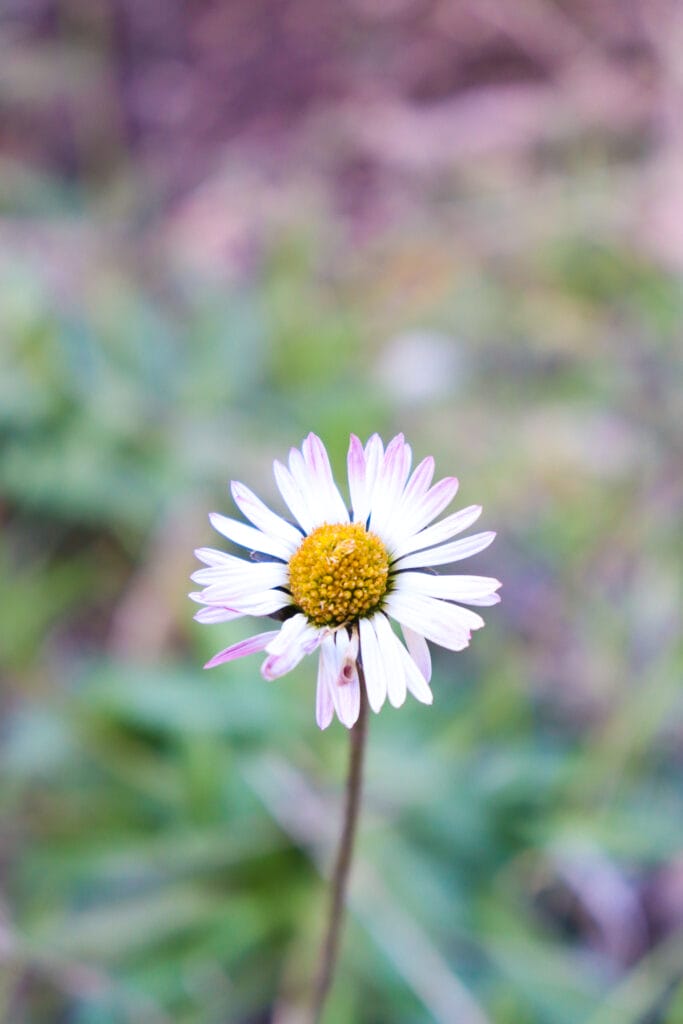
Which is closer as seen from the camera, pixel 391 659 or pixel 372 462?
pixel 391 659

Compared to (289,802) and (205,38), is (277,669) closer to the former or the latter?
(289,802)

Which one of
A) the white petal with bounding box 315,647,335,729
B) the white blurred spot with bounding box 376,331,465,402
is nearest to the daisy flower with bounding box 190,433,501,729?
the white petal with bounding box 315,647,335,729

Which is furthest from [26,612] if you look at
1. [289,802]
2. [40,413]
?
[289,802]

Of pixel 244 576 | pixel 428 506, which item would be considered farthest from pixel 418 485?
pixel 244 576

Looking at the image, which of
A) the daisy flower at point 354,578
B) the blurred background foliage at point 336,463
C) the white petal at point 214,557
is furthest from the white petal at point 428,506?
the blurred background foliage at point 336,463

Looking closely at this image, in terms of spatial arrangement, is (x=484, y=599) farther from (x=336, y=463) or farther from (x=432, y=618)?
(x=336, y=463)

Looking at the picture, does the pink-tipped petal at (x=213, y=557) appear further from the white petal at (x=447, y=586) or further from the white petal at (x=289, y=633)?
the white petal at (x=447, y=586)
